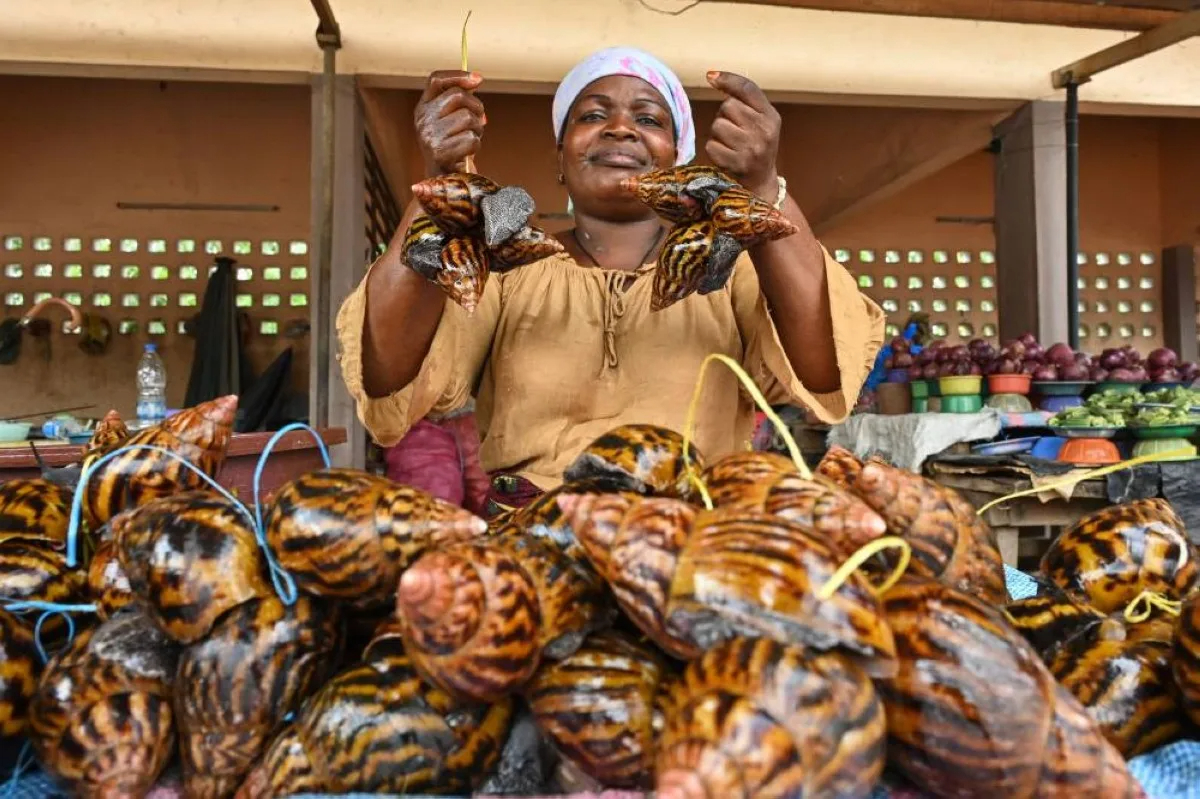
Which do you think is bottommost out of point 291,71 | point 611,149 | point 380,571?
point 380,571

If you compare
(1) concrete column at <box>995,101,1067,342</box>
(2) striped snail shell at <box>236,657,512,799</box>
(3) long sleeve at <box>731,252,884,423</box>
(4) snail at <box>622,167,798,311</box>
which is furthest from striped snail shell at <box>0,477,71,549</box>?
(1) concrete column at <box>995,101,1067,342</box>

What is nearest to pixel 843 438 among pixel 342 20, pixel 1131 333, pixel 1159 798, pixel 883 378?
pixel 883 378

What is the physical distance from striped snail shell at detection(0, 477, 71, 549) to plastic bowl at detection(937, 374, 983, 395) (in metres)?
4.01

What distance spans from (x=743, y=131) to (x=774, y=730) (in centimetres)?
98

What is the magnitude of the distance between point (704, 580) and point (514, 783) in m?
0.28

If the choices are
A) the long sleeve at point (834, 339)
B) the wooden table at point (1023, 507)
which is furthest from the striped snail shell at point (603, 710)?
the wooden table at point (1023, 507)

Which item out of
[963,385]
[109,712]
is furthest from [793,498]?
[963,385]

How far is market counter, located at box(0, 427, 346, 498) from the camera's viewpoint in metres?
2.02

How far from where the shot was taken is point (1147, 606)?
3.04 ft

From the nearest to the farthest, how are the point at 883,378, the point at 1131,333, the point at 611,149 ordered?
the point at 611,149 → the point at 883,378 → the point at 1131,333

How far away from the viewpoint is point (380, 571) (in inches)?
28.4

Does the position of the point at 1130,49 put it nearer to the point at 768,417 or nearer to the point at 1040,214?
the point at 1040,214

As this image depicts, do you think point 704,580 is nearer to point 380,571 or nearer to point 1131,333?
point 380,571

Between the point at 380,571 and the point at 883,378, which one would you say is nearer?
the point at 380,571
